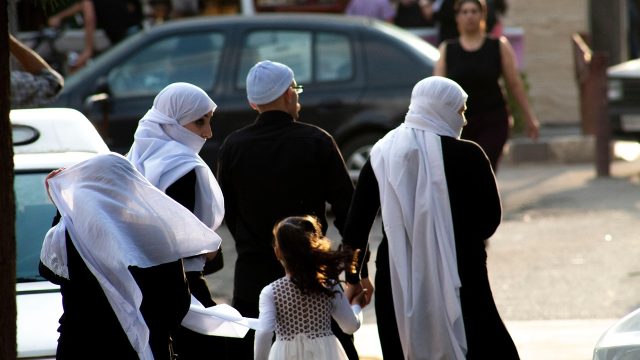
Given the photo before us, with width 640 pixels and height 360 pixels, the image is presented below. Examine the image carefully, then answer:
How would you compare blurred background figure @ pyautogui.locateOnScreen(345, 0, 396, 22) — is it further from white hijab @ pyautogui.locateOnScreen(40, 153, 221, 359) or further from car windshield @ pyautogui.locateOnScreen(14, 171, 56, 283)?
white hijab @ pyautogui.locateOnScreen(40, 153, 221, 359)

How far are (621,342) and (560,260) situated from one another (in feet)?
16.3

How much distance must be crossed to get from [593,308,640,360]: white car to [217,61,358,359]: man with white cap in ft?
3.33

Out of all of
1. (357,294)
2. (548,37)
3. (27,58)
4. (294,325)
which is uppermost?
(27,58)

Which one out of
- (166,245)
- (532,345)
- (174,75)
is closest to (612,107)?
Answer: (174,75)

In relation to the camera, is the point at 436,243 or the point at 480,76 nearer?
the point at 436,243

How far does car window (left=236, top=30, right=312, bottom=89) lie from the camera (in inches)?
475

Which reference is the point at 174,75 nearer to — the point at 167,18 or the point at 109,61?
the point at 109,61

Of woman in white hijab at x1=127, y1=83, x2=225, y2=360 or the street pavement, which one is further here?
the street pavement

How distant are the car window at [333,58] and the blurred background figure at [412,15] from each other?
5.16 meters

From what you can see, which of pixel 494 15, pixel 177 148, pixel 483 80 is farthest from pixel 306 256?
pixel 494 15

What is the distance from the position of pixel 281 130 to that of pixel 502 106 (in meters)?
4.40

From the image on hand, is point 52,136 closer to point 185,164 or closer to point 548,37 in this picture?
point 185,164

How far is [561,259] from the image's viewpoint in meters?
10.2

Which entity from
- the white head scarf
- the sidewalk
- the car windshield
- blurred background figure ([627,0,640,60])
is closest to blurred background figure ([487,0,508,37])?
blurred background figure ([627,0,640,60])
